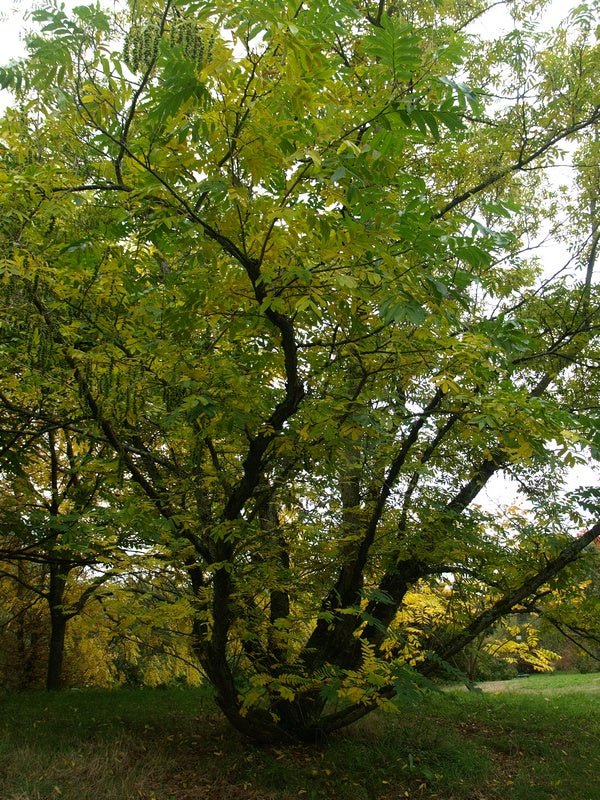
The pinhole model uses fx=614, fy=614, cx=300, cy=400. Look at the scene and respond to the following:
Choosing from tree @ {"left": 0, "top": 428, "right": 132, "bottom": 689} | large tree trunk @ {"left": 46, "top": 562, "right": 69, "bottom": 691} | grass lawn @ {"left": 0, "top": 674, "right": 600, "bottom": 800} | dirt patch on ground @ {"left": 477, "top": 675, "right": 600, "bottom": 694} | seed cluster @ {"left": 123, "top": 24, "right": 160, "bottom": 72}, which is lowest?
dirt patch on ground @ {"left": 477, "top": 675, "right": 600, "bottom": 694}

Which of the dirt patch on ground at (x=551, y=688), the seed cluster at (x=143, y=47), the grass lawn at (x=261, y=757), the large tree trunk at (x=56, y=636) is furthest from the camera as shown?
the dirt patch on ground at (x=551, y=688)

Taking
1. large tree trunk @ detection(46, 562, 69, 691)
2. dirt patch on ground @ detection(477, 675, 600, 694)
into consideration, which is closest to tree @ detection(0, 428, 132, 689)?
large tree trunk @ detection(46, 562, 69, 691)

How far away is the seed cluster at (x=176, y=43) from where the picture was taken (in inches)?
88.0

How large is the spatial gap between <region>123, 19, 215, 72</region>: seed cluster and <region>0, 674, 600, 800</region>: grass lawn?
4635mm

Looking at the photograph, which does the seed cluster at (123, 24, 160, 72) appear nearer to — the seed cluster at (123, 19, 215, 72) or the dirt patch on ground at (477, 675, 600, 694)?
the seed cluster at (123, 19, 215, 72)

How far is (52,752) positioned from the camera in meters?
5.39

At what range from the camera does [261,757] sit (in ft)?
18.5

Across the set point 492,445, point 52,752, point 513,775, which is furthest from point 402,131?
point 513,775

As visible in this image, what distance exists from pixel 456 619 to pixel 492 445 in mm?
1829

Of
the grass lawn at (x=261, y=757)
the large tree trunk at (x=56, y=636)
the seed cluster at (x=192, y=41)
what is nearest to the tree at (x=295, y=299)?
the seed cluster at (x=192, y=41)

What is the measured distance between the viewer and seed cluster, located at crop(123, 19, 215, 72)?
7.33ft

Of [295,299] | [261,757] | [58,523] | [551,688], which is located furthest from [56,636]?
[551,688]

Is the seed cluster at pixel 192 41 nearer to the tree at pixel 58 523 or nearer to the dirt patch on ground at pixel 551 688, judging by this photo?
the tree at pixel 58 523

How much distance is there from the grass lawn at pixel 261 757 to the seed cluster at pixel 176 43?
15.2 ft
